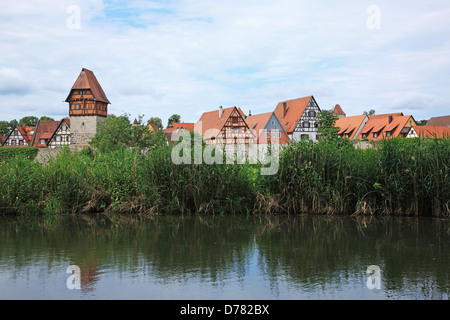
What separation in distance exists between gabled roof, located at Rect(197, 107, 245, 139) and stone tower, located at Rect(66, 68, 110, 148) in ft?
43.1

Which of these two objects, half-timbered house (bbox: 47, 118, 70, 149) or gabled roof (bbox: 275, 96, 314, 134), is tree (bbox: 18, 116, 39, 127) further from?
gabled roof (bbox: 275, 96, 314, 134)

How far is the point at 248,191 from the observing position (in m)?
12.4

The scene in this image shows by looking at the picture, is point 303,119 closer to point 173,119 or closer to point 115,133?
point 115,133

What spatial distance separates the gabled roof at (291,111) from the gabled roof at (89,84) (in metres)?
23.3

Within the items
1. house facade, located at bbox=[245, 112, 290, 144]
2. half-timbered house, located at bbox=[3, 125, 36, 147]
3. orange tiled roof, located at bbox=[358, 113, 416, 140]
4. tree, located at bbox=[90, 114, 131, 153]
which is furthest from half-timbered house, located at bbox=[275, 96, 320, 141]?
half-timbered house, located at bbox=[3, 125, 36, 147]

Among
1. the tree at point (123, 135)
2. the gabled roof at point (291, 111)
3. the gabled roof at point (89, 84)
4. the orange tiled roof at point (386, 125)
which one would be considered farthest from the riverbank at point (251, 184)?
the orange tiled roof at point (386, 125)

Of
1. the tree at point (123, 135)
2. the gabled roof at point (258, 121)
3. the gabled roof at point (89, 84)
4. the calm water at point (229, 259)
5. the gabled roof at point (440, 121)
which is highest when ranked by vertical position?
the gabled roof at point (89, 84)

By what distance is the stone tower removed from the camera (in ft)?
186

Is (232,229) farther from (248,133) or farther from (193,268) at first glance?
(248,133)

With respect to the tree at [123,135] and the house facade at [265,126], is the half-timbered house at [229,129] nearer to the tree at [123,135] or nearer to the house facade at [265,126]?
the house facade at [265,126]

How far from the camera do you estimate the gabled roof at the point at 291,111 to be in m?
58.3

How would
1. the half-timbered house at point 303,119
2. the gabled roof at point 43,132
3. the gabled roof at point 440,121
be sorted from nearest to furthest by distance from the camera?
the half-timbered house at point 303,119 < the gabled roof at point 43,132 < the gabled roof at point 440,121
